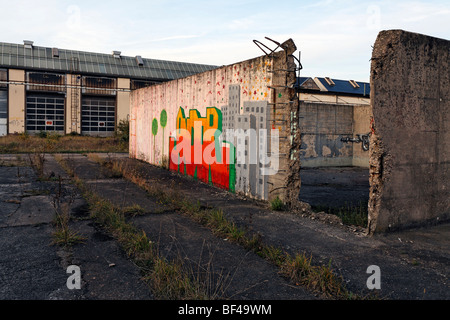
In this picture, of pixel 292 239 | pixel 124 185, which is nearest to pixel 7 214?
pixel 124 185

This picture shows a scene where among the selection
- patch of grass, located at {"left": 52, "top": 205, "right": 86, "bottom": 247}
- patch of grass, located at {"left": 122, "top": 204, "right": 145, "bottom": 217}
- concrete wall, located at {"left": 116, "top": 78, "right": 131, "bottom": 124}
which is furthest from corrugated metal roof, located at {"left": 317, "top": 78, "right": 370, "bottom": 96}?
patch of grass, located at {"left": 52, "top": 205, "right": 86, "bottom": 247}

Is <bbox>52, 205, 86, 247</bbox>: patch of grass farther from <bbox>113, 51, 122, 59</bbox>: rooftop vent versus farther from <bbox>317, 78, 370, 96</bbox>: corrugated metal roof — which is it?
<bbox>113, 51, 122, 59</bbox>: rooftop vent

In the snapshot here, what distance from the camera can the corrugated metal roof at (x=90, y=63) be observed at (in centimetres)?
2620

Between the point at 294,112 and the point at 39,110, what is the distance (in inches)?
1009

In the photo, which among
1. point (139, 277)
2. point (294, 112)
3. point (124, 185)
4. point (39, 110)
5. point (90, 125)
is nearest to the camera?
point (139, 277)

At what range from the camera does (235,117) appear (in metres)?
8.07

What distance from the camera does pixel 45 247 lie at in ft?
14.3

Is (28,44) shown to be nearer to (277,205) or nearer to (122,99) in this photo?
(122,99)

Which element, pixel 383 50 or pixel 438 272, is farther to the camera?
pixel 383 50

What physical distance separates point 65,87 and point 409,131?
26.8 meters

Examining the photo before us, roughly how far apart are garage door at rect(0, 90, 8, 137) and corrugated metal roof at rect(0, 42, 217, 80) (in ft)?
7.08

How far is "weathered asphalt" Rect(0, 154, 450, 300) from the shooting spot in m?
3.23

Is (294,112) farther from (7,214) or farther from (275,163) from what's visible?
(7,214)

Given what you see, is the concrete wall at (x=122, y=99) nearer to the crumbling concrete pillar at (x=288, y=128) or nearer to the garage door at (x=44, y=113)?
the garage door at (x=44, y=113)
